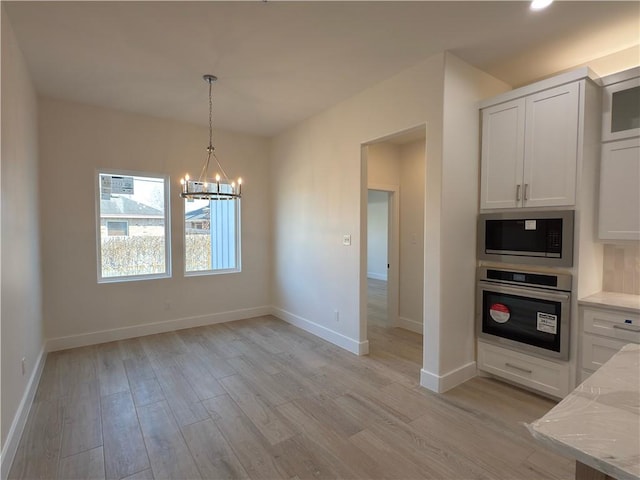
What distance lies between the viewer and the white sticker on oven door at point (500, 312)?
9.67 feet

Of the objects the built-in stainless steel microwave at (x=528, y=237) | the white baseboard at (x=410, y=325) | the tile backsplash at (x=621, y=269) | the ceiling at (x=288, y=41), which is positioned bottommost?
the white baseboard at (x=410, y=325)

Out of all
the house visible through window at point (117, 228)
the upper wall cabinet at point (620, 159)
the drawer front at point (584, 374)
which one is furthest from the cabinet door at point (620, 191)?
the house visible through window at point (117, 228)

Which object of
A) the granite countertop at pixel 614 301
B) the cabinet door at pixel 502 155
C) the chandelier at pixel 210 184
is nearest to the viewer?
the granite countertop at pixel 614 301

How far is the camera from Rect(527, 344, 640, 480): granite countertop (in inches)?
29.9

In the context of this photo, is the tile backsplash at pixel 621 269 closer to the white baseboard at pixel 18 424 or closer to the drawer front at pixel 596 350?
the drawer front at pixel 596 350

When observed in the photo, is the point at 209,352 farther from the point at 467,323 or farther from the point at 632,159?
the point at 632,159

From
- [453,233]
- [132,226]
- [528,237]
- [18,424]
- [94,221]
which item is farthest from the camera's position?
[132,226]

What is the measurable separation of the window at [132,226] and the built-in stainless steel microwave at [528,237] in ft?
13.5

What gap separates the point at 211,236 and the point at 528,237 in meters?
4.22

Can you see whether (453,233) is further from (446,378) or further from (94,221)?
(94,221)

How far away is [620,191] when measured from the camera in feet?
8.36

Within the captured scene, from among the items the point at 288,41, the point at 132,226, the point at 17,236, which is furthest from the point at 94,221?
the point at 288,41

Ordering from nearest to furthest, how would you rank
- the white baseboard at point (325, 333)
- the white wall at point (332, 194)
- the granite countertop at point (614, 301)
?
the granite countertop at point (614, 301) → the white wall at point (332, 194) → the white baseboard at point (325, 333)

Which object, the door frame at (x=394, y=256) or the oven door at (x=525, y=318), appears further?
the door frame at (x=394, y=256)
